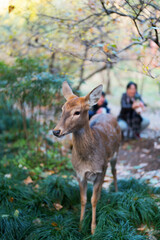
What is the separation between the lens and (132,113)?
24.0 ft

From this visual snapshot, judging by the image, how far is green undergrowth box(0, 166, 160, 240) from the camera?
3343 mm

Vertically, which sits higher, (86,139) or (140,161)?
(86,139)

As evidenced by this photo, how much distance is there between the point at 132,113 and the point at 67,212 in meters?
4.12

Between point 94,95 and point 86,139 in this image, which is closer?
point 94,95

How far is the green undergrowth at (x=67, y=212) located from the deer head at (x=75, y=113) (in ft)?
4.60

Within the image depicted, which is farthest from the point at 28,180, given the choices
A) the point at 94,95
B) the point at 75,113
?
the point at 94,95

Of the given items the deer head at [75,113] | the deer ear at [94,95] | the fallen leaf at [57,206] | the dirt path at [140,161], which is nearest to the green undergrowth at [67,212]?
the fallen leaf at [57,206]

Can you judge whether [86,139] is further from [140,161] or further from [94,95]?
[140,161]

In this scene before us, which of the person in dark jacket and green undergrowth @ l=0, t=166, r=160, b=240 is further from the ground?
the person in dark jacket

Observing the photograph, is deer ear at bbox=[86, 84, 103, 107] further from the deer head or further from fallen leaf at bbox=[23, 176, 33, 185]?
fallen leaf at bbox=[23, 176, 33, 185]

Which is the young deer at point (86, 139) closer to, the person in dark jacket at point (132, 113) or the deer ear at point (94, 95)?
the deer ear at point (94, 95)

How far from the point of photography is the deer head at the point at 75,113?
3.01 metres

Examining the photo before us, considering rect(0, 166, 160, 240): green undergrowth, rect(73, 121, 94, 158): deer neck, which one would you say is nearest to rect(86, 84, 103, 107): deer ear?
rect(73, 121, 94, 158): deer neck

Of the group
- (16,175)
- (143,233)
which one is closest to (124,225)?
(143,233)
